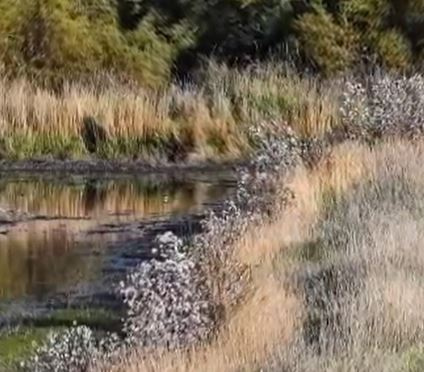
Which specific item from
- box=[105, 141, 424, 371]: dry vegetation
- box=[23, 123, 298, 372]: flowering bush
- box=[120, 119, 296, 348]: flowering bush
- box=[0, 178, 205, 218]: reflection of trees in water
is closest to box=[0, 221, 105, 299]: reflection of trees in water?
box=[0, 178, 205, 218]: reflection of trees in water

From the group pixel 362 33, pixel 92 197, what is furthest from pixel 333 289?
pixel 362 33

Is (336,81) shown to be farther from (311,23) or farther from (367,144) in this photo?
(367,144)

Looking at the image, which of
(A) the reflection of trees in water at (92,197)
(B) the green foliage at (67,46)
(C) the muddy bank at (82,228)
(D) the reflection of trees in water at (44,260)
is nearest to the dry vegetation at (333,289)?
(C) the muddy bank at (82,228)

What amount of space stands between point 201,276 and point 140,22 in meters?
19.5

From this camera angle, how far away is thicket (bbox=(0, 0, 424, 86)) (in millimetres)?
27156

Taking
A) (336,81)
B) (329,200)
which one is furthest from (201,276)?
(336,81)

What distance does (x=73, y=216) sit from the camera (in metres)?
17.4

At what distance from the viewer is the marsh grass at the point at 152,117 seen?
23.2m

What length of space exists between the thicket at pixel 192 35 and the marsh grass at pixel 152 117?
2.12m

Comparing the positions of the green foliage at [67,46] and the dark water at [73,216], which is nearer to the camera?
the dark water at [73,216]

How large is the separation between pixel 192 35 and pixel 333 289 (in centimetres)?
1993

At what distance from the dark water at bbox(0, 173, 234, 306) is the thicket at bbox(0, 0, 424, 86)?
599 centimetres

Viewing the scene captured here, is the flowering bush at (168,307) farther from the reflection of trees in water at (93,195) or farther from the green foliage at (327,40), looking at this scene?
the green foliage at (327,40)

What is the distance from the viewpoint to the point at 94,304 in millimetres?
12133
